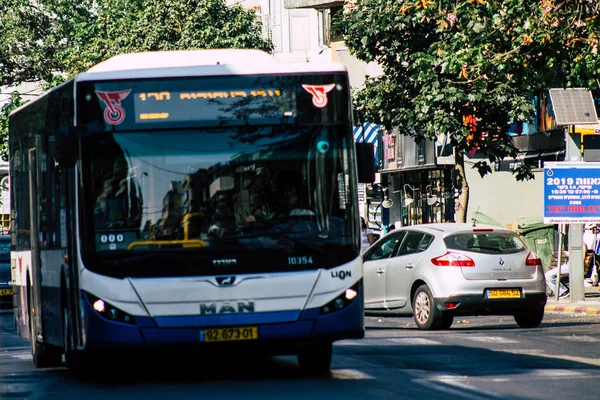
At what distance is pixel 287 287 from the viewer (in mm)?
11688

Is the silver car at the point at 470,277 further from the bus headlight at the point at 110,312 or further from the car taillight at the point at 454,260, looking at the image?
the bus headlight at the point at 110,312

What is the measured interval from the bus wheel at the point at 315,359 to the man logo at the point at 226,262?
1467 mm

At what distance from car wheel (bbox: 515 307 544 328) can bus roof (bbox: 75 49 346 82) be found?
27.8 ft

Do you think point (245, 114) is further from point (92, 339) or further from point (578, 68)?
point (578, 68)

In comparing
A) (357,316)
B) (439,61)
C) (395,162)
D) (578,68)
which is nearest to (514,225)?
(395,162)

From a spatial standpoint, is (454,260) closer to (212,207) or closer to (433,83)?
(212,207)

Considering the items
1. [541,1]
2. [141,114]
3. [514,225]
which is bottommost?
[514,225]

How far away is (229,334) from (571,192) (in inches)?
613

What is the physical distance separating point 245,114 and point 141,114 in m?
0.88

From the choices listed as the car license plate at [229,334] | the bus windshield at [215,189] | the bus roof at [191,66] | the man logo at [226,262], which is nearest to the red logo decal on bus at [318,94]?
the bus roof at [191,66]

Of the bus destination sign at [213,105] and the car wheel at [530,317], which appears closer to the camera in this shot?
the bus destination sign at [213,105]

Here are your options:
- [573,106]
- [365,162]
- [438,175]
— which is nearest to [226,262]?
[365,162]

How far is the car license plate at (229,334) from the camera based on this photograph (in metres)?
11.6

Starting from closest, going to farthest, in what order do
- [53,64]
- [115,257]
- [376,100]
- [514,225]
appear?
[115,257] → [376,100] → [514,225] → [53,64]
